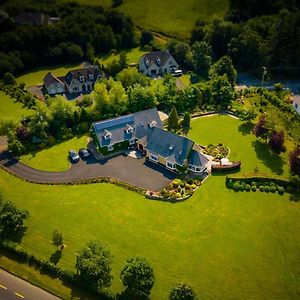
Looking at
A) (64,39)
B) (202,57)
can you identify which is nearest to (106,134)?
(202,57)

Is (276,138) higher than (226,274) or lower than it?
higher

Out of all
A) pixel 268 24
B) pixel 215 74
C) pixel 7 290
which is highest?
pixel 268 24

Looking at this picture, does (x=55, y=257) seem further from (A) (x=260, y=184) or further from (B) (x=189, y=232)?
(A) (x=260, y=184)

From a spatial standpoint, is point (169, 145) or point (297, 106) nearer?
point (169, 145)

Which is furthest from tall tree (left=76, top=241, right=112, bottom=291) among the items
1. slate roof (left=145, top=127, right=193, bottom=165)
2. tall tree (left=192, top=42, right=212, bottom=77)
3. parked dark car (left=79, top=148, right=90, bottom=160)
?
tall tree (left=192, top=42, right=212, bottom=77)

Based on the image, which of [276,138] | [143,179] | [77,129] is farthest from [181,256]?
[77,129]

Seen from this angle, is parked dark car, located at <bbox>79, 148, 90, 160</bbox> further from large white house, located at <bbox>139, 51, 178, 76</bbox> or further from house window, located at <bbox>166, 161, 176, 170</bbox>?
large white house, located at <bbox>139, 51, 178, 76</bbox>

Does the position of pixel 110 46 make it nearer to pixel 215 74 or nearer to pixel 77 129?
pixel 215 74
